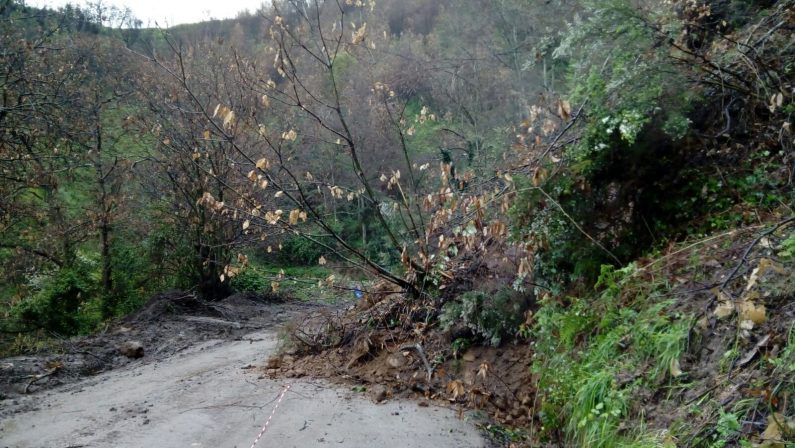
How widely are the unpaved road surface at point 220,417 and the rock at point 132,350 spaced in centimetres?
210

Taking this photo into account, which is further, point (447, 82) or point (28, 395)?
point (447, 82)

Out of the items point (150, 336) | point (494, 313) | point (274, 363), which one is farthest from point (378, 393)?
point (150, 336)

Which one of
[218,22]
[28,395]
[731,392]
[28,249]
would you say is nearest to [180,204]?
[28,249]

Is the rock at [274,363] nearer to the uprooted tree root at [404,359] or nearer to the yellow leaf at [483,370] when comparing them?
the uprooted tree root at [404,359]

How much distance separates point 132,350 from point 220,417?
16.5 ft

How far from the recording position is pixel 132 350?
9.84m

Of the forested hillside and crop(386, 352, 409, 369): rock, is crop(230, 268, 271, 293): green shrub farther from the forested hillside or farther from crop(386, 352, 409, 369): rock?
crop(386, 352, 409, 369): rock

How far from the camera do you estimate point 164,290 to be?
14547mm

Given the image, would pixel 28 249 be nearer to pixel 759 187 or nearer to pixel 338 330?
pixel 338 330

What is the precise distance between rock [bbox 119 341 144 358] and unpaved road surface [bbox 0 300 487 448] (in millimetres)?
2104

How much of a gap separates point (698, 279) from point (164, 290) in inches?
499

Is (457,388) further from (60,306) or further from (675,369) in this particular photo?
(60,306)

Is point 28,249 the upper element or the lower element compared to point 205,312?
upper

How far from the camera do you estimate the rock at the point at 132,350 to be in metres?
9.83
